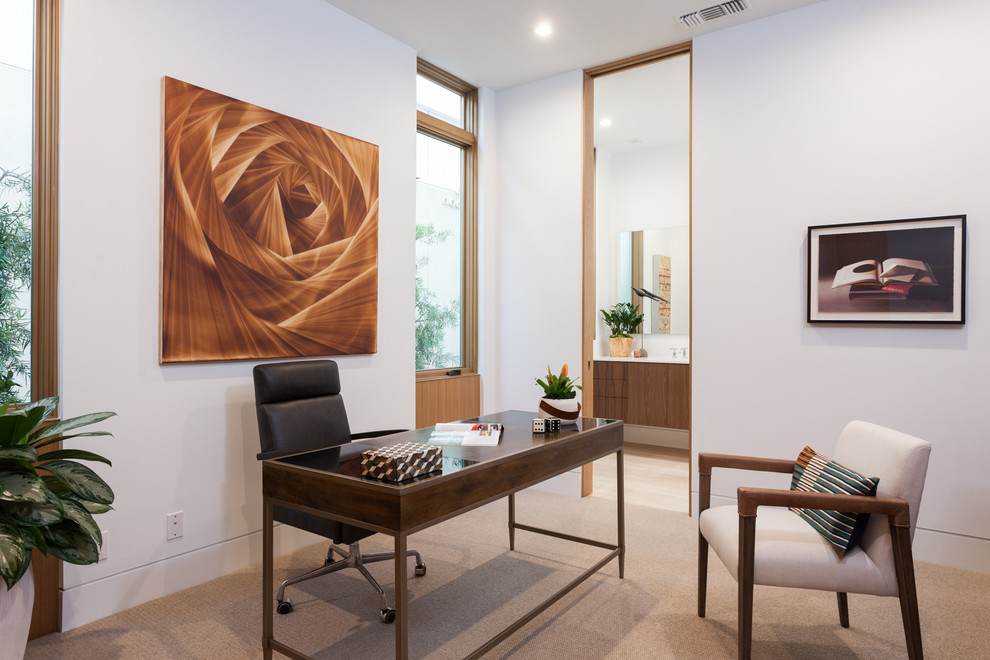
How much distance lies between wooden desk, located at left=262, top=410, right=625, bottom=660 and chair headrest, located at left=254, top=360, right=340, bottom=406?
0.55m

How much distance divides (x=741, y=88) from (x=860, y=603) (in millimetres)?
2902

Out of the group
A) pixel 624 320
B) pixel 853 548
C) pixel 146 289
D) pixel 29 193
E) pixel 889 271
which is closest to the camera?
pixel 853 548

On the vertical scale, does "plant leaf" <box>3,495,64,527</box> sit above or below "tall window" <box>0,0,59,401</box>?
below

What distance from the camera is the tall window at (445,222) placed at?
4.29m


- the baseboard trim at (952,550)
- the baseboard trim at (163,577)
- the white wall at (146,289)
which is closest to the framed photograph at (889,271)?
the baseboard trim at (952,550)

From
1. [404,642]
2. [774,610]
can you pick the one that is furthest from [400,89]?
[774,610]

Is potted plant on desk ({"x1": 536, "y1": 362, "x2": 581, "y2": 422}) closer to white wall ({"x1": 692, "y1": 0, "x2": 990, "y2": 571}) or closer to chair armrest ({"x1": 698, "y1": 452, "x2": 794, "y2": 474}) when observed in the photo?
chair armrest ({"x1": 698, "y1": 452, "x2": 794, "y2": 474})

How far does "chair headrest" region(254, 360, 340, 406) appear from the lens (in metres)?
2.66

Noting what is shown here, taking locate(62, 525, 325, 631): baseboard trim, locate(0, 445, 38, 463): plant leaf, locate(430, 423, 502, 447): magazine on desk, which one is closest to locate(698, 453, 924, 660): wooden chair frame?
locate(430, 423, 502, 447): magazine on desk

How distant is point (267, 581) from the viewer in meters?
2.08

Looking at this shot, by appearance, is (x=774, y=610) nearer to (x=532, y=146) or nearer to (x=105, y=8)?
(x=532, y=146)

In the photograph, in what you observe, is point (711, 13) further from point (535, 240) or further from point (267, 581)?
point (267, 581)

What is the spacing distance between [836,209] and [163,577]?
3940 mm

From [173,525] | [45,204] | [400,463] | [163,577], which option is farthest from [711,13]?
[163,577]
